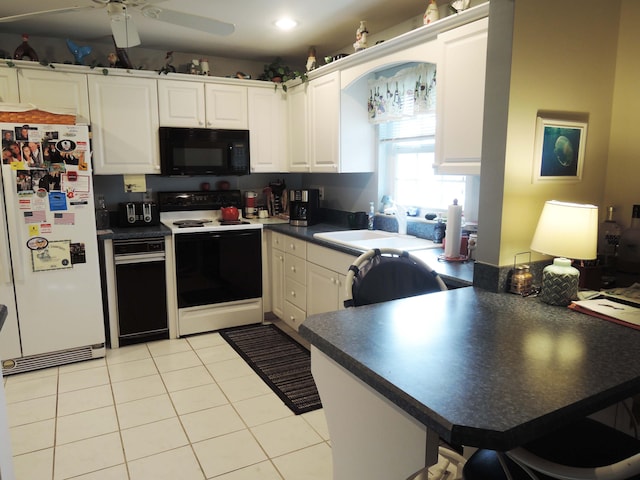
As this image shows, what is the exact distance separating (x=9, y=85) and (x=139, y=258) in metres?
1.51

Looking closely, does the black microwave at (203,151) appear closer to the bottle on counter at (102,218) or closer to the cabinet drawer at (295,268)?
the bottle on counter at (102,218)

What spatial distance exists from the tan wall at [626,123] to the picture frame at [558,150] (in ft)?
0.60

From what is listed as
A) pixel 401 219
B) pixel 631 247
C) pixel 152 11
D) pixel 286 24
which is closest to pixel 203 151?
pixel 286 24

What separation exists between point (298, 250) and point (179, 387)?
1334 mm

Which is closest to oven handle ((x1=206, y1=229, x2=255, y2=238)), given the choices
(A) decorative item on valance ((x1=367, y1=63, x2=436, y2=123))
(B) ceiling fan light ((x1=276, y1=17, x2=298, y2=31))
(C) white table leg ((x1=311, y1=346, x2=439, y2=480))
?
(A) decorative item on valance ((x1=367, y1=63, x2=436, y2=123))

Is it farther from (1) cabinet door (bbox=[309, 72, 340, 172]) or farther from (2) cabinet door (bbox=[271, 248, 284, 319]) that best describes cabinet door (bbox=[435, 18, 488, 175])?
(2) cabinet door (bbox=[271, 248, 284, 319])

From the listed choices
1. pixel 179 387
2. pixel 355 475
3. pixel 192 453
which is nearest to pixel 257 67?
pixel 179 387

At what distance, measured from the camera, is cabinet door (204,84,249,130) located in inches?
155

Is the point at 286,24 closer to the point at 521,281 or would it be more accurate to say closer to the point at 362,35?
the point at 362,35

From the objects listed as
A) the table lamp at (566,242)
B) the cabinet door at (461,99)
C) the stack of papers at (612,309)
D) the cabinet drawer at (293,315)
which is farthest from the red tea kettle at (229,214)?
the stack of papers at (612,309)

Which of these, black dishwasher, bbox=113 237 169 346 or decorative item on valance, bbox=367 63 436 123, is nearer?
decorative item on valance, bbox=367 63 436 123

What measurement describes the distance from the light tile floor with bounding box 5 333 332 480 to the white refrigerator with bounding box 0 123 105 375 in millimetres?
223

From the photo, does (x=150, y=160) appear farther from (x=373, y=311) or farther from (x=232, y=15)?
(x=373, y=311)

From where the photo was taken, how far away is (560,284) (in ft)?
5.51
